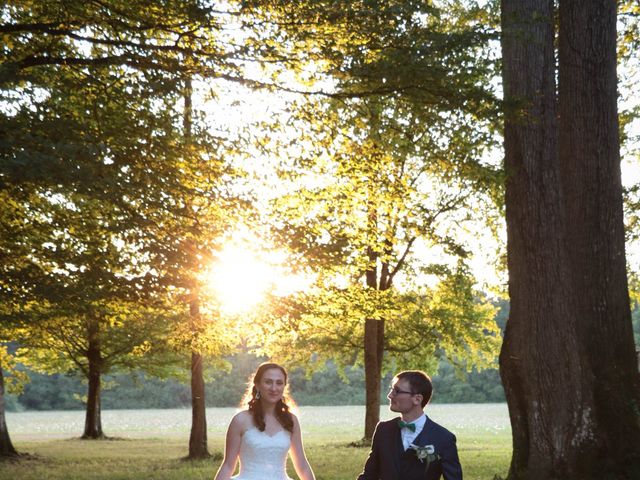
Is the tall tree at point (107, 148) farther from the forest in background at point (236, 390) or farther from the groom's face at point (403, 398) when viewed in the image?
the forest in background at point (236, 390)

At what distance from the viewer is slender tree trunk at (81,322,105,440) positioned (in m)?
35.5

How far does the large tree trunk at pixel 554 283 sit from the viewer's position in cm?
1116

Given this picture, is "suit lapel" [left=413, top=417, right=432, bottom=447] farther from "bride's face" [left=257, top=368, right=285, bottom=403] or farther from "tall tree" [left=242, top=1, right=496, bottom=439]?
"tall tree" [left=242, top=1, right=496, bottom=439]

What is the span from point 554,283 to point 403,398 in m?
6.83

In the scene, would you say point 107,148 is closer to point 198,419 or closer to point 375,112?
point 375,112

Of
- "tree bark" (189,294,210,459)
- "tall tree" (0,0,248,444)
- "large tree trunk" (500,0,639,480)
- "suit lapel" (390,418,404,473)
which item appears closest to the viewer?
"suit lapel" (390,418,404,473)

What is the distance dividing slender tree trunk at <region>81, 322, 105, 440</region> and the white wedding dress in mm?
28483

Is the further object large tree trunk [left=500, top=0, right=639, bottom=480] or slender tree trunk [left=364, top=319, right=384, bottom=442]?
slender tree trunk [left=364, top=319, right=384, bottom=442]

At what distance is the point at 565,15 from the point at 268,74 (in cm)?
484

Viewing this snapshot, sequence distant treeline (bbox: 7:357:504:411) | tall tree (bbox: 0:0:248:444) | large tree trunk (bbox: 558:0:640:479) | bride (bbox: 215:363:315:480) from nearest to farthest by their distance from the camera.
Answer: bride (bbox: 215:363:315:480)
large tree trunk (bbox: 558:0:640:479)
tall tree (bbox: 0:0:248:444)
distant treeline (bbox: 7:357:504:411)

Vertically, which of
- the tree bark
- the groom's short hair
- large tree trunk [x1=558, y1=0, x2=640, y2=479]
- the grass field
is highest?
large tree trunk [x1=558, y1=0, x2=640, y2=479]

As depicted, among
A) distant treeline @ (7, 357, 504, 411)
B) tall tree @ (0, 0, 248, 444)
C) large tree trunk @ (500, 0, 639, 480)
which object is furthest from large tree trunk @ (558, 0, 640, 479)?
distant treeline @ (7, 357, 504, 411)

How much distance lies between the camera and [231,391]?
9169cm

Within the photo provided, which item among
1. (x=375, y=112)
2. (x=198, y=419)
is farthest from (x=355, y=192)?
(x=198, y=419)
